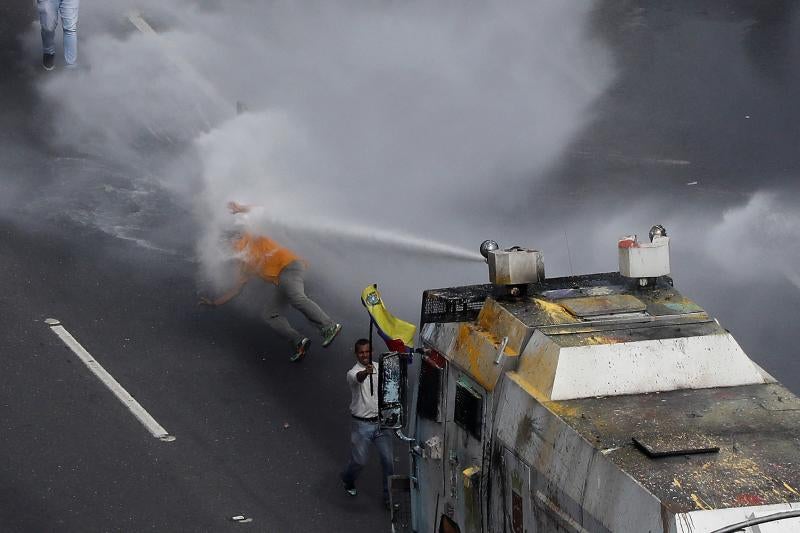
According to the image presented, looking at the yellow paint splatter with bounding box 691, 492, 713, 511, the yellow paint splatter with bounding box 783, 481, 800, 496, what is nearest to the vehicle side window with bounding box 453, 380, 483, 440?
the yellow paint splatter with bounding box 691, 492, 713, 511

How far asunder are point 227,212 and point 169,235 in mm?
1361

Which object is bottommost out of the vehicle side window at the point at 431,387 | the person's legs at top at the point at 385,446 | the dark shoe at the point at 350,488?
the dark shoe at the point at 350,488

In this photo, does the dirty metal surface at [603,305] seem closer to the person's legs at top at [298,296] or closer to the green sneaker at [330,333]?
the green sneaker at [330,333]

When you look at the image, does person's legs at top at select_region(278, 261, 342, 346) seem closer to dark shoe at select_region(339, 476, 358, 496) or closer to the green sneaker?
the green sneaker

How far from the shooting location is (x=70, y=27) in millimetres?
15969

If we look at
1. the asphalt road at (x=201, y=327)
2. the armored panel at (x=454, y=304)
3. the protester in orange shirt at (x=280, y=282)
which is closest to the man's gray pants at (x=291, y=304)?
the protester in orange shirt at (x=280, y=282)

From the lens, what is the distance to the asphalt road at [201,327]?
9.76 m

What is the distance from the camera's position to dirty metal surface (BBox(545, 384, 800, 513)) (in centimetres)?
584

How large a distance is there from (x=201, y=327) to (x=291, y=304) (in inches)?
38.2

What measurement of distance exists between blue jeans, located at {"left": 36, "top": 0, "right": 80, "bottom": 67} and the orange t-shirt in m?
5.22

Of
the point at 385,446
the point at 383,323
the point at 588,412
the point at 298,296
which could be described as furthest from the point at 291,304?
the point at 588,412

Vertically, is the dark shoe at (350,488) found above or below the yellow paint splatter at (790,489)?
below

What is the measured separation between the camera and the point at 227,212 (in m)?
12.7

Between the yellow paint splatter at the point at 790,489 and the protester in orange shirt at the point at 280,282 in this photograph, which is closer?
the yellow paint splatter at the point at 790,489
